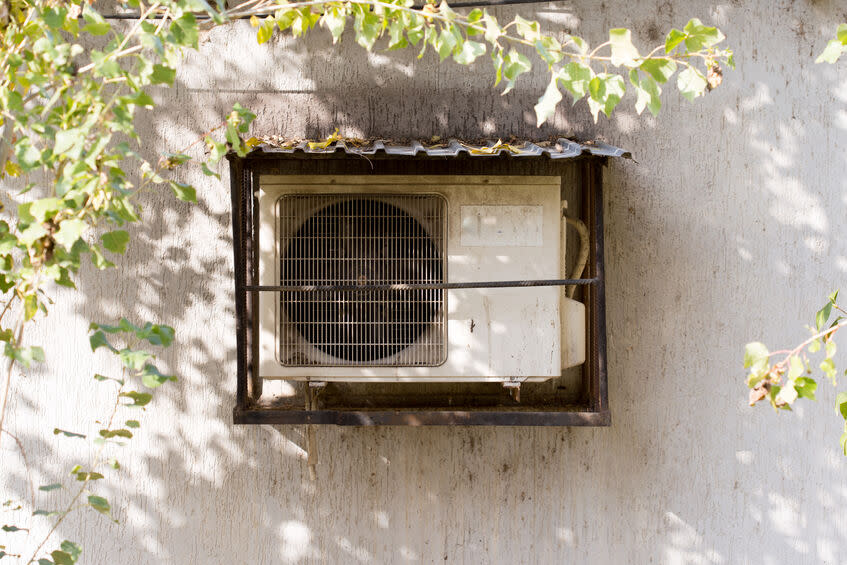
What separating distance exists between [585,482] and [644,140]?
160 cm

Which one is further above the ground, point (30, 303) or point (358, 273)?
point (358, 273)

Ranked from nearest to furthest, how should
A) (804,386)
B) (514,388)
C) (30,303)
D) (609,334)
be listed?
(804,386) < (30,303) < (514,388) < (609,334)

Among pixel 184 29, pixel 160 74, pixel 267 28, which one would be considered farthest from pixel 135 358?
pixel 267 28

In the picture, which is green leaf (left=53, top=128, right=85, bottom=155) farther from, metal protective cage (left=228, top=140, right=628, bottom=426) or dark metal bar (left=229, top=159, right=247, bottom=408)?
dark metal bar (left=229, top=159, right=247, bottom=408)

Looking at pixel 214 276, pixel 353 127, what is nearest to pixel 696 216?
pixel 353 127

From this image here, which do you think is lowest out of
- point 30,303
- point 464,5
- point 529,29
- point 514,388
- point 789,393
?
point 514,388

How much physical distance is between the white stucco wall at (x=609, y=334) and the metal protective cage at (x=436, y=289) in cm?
15

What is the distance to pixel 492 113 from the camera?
3.31 meters

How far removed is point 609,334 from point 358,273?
124 centimetres

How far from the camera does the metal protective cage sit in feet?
9.28

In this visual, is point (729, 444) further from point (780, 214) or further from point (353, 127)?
point (353, 127)

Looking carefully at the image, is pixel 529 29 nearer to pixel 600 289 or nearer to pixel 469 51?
pixel 469 51

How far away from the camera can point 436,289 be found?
2834mm

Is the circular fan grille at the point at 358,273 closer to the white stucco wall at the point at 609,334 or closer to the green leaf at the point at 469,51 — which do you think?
the white stucco wall at the point at 609,334
